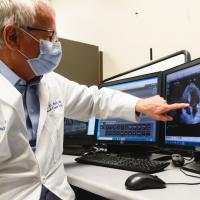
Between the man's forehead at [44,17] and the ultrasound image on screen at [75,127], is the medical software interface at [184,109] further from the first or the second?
the ultrasound image on screen at [75,127]

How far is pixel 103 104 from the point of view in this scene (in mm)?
1434

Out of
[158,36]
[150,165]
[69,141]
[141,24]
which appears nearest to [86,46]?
[141,24]

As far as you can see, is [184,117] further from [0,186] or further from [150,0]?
[150,0]

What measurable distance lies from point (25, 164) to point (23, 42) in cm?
50

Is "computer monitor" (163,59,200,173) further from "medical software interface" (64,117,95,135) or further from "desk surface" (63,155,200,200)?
"medical software interface" (64,117,95,135)

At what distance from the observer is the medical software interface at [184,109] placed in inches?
44.3

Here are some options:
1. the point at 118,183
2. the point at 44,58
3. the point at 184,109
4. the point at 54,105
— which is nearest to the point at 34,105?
the point at 54,105

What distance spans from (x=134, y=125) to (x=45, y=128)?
478 mm

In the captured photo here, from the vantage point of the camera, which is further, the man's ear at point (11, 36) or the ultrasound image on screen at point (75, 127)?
the ultrasound image on screen at point (75, 127)

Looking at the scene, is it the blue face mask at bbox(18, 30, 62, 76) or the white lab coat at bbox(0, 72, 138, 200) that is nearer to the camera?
the white lab coat at bbox(0, 72, 138, 200)

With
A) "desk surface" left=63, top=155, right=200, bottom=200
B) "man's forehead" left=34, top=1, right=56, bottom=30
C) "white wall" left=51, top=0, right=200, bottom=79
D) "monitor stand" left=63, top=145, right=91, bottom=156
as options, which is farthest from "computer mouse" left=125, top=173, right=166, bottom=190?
"white wall" left=51, top=0, right=200, bottom=79

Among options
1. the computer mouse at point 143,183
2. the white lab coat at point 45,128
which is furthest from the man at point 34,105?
the computer mouse at point 143,183

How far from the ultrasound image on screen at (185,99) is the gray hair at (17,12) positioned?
2.13 feet

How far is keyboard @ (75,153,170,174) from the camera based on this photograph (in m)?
1.11
